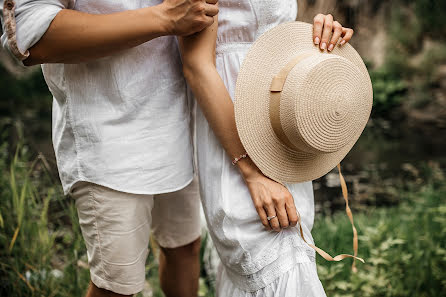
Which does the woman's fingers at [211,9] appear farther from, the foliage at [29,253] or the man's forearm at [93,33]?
the foliage at [29,253]

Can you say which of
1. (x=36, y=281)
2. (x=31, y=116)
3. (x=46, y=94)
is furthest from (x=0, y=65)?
(x=36, y=281)

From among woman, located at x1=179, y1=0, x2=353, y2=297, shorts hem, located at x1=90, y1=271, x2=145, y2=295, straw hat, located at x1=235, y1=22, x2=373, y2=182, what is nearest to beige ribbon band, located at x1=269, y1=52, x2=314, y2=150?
straw hat, located at x1=235, y1=22, x2=373, y2=182

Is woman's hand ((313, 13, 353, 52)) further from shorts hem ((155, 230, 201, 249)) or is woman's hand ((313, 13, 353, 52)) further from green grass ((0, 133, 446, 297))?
green grass ((0, 133, 446, 297))

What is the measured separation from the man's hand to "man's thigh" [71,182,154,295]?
1.76ft

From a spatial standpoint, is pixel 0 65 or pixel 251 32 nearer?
pixel 251 32

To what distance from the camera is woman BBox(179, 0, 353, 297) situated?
1.47 metres

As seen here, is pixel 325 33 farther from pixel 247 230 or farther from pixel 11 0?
pixel 11 0

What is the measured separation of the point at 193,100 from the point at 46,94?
9.74 m

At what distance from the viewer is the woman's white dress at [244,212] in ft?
4.80

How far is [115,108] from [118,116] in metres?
0.03

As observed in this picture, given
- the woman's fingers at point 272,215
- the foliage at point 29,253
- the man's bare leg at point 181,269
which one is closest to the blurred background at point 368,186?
the foliage at point 29,253

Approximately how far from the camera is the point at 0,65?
1097 cm

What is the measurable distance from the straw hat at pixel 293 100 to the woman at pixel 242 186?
0.17 ft

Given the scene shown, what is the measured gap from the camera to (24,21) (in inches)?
52.9
